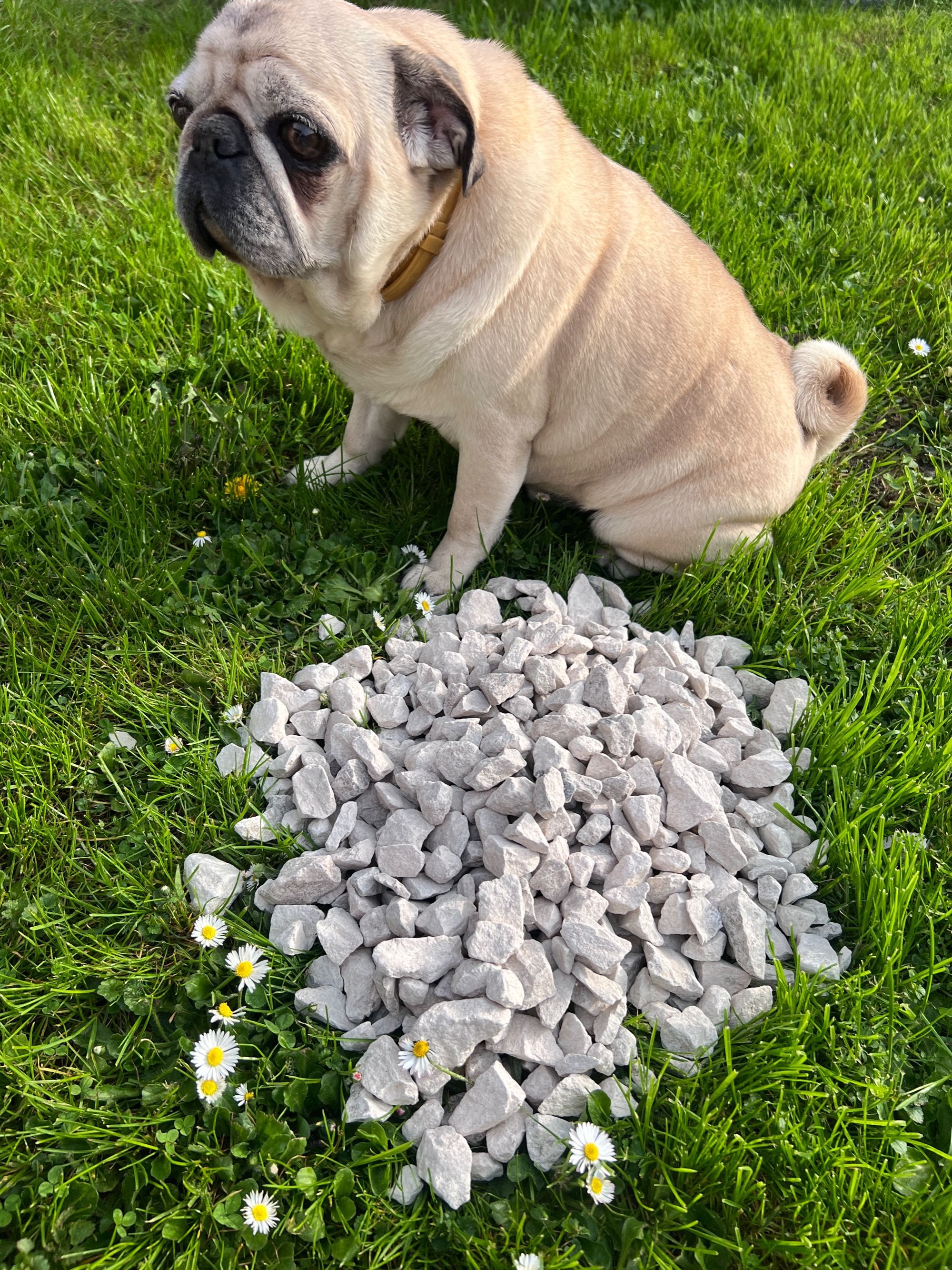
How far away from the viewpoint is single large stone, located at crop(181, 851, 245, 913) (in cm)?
228

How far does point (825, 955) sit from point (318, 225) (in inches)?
92.1

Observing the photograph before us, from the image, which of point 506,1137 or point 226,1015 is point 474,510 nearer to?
point 226,1015

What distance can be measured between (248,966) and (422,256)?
6.47 ft

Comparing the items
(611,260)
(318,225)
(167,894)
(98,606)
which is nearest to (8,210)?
(98,606)

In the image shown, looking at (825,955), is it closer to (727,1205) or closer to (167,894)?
(727,1205)

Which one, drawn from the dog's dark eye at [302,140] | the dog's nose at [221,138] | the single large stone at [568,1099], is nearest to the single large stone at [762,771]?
the single large stone at [568,1099]

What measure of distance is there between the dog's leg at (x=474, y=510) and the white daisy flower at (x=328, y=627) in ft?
1.03

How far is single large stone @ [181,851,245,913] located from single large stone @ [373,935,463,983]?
0.45 metres

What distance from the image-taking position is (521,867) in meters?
2.25

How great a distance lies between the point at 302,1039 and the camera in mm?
2141

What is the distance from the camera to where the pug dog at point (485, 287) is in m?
2.12

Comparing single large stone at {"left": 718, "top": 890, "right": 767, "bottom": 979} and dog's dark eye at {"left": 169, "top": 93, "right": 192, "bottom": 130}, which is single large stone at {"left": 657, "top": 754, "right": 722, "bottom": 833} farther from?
dog's dark eye at {"left": 169, "top": 93, "right": 192, "bottom": 130}

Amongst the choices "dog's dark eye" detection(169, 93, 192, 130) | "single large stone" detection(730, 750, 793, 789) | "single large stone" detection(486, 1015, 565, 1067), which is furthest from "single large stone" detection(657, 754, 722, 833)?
"dog's dark eye" detection(169, 93, 192, 130)

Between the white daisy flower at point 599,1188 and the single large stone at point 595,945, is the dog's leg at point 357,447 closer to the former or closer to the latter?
the single large stone at point 595,945
